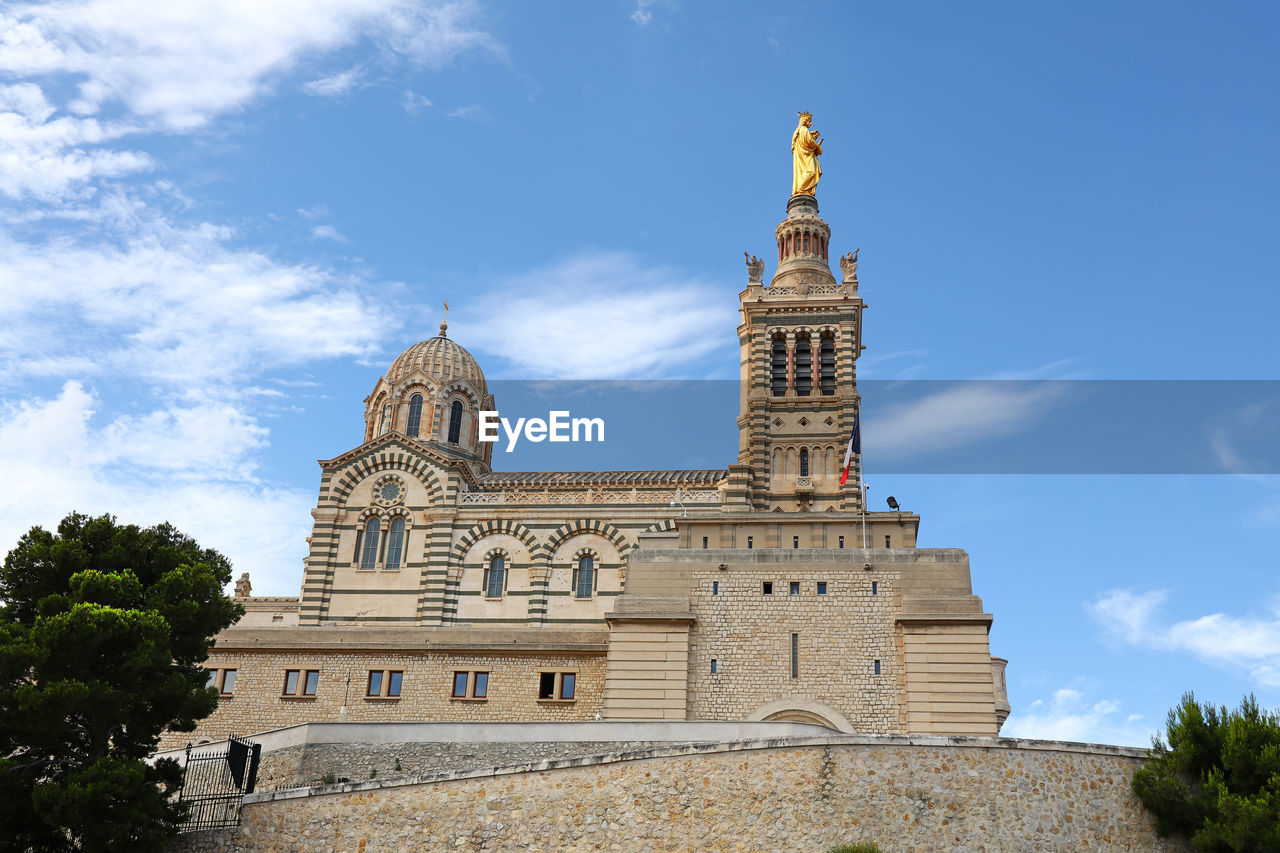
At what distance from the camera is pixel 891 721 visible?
35406 mm

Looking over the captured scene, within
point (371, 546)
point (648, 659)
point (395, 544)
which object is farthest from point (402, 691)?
point (648, 659)

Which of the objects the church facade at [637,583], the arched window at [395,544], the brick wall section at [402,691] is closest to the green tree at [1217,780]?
the church facade at [637,583]

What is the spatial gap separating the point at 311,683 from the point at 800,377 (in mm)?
22883

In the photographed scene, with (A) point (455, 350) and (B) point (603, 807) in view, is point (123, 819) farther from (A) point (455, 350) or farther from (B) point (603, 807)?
(A) point (455, 350)

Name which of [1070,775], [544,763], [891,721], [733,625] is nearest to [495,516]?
[733,625]

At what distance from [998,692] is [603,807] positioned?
25059 millimetres

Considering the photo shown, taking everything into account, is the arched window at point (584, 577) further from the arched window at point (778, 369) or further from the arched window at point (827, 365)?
the arched window at point (827, 365)

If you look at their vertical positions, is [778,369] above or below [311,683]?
above

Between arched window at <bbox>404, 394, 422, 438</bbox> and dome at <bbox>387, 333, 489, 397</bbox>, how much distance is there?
1.03 meters

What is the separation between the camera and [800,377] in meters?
51.1

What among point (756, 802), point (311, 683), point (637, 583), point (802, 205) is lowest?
point (756, 802)

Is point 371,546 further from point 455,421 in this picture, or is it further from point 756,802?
point 756,802

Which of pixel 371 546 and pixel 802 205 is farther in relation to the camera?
pixel 802 205

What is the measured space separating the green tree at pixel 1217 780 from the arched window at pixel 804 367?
85.0 feet
